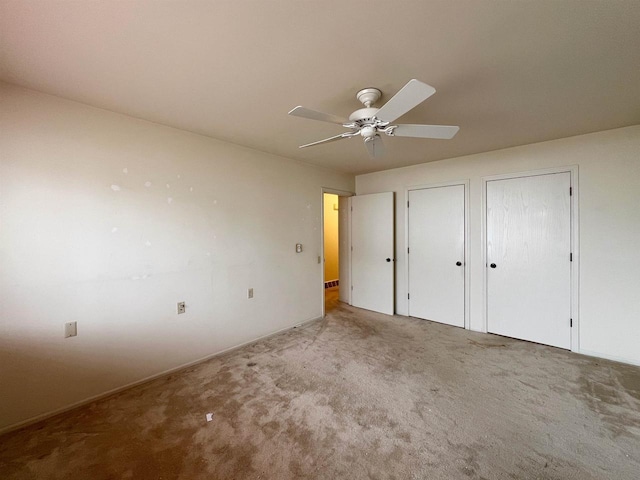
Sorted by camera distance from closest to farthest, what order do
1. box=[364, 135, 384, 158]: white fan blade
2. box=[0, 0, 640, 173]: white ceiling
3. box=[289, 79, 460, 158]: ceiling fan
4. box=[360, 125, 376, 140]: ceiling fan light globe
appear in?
box=[0, 0, 640, 173]: white ceiling < box=[289, 79, 460, 158]: ceiling fan < box=[360, 125, 376, 140]: ceiling fan light globe < box=[364, 135, 384, 158]: white fan blade

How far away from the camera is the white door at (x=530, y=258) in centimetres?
291

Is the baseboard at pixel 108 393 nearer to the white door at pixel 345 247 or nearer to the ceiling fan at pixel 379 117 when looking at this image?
the white door at pixel 345 247

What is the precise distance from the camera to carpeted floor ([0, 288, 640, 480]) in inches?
59.1

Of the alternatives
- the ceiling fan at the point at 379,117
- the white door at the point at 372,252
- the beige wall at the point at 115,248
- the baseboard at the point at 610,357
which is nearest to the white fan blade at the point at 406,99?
the ceiling fan at the point at 379,117

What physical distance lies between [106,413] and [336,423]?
1709 mm

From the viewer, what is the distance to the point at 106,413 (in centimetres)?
195

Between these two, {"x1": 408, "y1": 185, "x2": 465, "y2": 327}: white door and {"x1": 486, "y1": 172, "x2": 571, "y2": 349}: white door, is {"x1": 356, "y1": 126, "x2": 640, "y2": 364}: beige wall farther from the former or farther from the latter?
{"x1": 408, "y1": 185, "x2": 465, "y2": 327}: white door

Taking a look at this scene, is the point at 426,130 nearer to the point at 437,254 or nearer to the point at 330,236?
the point at 437,254

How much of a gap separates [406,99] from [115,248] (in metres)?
2.43

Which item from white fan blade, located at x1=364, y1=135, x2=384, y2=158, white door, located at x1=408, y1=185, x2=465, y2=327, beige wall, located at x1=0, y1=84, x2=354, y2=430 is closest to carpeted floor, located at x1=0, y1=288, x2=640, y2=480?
beige wall, located at x1=0, y1=84, x2=354, y2=430

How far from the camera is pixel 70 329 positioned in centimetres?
197

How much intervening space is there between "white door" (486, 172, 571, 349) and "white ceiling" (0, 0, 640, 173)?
3.00 feet

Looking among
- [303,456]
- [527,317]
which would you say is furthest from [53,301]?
[527,317]

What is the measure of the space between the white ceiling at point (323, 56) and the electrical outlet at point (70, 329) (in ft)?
5.51
